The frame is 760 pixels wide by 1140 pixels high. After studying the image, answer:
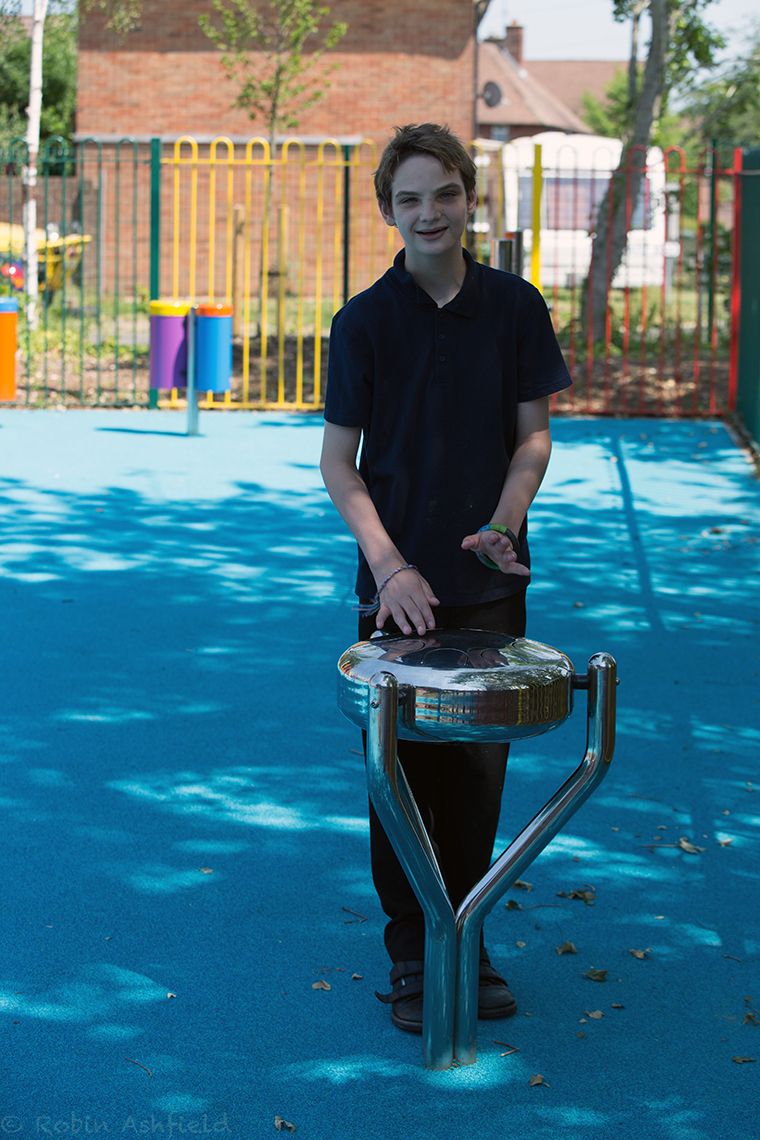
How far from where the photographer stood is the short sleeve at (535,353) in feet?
11.8

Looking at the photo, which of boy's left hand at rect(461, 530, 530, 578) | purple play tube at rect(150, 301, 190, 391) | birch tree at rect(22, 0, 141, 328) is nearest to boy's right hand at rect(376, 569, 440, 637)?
boy's left hand at rect(461, 530, 530, 578)

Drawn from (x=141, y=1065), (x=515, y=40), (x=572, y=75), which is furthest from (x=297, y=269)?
(x=572, y=75)

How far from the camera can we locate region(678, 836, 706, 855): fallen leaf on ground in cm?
488

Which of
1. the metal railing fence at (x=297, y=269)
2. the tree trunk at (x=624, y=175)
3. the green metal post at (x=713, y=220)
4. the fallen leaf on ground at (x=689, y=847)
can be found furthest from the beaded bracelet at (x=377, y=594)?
the tree trunk at (x=624, y=175)

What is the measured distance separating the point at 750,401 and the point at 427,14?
18.5 m

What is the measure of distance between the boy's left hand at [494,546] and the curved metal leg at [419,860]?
16.3 inches

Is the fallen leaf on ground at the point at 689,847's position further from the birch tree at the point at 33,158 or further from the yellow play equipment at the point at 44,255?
the yellow play equipment at the point at 44,255

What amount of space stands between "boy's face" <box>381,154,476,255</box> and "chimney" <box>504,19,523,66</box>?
73.2 meters

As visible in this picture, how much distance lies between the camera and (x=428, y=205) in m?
3.43

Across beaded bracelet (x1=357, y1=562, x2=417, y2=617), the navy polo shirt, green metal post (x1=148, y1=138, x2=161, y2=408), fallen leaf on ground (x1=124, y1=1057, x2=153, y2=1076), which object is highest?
green metal post (x1=148, y1=138, x2=161, y2=408)

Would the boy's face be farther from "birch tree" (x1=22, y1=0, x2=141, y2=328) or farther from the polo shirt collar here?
"birch tree" (x1=22, y1=0, x2=141, y2=328)

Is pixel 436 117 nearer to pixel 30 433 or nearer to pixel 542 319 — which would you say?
pixel 30 433

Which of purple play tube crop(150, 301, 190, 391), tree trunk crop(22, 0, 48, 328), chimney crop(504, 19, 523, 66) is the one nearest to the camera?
purple play tube crop(150, 301, 190, 391)

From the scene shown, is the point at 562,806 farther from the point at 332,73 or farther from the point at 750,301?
the point at 332,73
